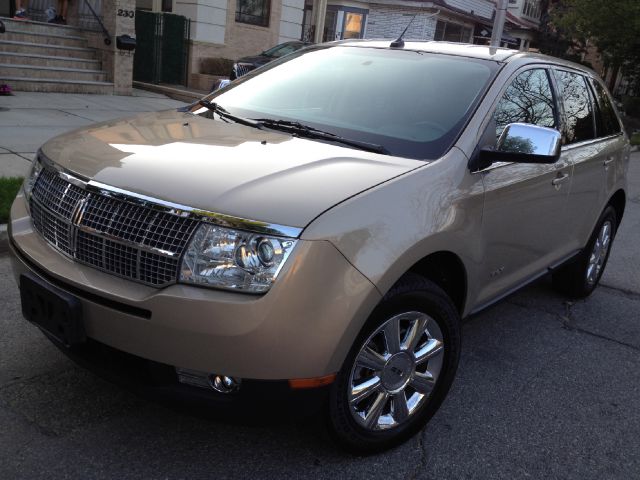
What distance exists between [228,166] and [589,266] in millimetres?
3498

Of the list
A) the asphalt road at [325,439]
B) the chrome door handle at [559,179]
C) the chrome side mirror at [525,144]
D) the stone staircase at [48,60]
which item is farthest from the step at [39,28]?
the chrome side mirror at [525,144]

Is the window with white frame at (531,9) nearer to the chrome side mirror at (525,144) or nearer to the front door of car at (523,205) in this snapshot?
the front door of car at (523,205)

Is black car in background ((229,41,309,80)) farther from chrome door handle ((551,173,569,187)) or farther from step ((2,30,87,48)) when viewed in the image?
chrome door handle ((551,173,569,187))

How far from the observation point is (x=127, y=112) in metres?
11.2

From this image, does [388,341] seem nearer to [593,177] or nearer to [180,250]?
[180,250]

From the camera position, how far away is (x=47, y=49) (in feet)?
42.0

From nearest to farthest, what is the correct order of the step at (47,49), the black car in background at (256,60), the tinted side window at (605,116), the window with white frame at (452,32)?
the tinted side window at (605,116) → the step at (47,49) → the black car in background at (256,60) → the window with white frame at (452,32)

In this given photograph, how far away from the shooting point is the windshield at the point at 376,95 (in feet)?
10.6

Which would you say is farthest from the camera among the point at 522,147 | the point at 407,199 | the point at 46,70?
the point at 46,70

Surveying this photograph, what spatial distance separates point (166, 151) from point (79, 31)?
1249cm

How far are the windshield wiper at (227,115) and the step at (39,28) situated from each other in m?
10.4

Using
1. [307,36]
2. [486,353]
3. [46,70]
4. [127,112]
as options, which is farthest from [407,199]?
[307,36]

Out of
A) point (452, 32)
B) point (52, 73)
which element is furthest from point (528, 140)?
point (452, 32)

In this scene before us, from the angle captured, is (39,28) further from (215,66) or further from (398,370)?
(398,370)
